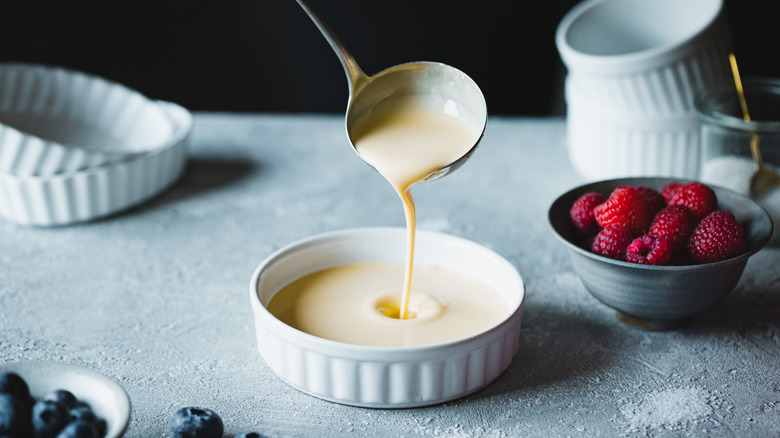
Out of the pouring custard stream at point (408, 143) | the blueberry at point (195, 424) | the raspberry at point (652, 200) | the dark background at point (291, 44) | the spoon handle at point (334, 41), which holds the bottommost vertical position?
the dark background at point (291, 44)

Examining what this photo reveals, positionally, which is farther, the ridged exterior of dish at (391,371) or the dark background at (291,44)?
the dark background at (291,44)

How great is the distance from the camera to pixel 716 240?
0.97m

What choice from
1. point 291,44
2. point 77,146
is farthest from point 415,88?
point 291,44

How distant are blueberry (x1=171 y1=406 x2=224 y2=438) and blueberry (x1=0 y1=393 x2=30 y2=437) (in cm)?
14

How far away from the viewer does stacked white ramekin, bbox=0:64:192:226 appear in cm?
131

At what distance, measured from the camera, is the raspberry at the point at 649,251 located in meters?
0.95

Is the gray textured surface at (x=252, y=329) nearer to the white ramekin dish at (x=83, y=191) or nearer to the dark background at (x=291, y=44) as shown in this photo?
the white ramekin dish at (x=83, y=191)

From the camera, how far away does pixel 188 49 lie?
2.53m

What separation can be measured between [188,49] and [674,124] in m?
1.63

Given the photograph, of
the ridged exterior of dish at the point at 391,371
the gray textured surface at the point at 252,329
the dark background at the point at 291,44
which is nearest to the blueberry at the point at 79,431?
the gray textured surface at the point at 252,329

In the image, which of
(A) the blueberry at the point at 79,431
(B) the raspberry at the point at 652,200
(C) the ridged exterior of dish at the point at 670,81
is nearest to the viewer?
(A) the blueberry at the point at 79,431

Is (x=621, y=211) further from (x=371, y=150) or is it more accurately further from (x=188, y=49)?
(x=188, y=49)

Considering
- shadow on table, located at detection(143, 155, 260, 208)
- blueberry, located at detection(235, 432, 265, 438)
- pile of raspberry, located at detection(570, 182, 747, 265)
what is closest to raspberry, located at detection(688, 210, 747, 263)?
pile of raspberry, located at detection(570, 182, 747, 265)

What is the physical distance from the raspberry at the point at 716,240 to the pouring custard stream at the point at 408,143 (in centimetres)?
30
